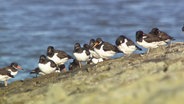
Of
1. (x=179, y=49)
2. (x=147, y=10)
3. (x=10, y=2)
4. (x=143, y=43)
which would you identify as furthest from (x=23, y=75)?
(x=10, y=2)

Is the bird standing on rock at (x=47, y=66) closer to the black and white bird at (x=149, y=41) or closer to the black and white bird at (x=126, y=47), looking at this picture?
the black and white bird at (x=126, y=47)

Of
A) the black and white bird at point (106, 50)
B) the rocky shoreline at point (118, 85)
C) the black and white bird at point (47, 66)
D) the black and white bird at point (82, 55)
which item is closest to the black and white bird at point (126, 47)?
the black and white bird at point (106, 50)

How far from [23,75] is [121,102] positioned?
16425 millimetres

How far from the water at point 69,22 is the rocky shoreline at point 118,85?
10296 mm

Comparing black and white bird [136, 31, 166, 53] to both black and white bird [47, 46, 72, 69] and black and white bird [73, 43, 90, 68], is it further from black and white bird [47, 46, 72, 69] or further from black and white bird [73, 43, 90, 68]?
black and white bird [47, 46, 72, 69]

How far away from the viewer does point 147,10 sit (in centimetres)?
5319

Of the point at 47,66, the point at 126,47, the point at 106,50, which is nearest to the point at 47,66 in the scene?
the point at 47,66

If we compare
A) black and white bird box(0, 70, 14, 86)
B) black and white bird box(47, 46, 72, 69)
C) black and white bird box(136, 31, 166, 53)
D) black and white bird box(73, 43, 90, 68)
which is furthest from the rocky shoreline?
black and white bird box(47, 46, 72, 69)

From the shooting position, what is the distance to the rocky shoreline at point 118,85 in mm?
9875

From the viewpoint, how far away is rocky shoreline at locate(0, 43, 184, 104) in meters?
9.88

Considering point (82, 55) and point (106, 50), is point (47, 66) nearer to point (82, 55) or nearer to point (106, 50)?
point (82, 55)

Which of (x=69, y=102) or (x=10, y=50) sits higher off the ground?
(x=69, y=102)

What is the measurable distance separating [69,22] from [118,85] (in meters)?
34.9

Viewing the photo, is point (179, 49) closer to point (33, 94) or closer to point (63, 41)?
point (33, 94)
